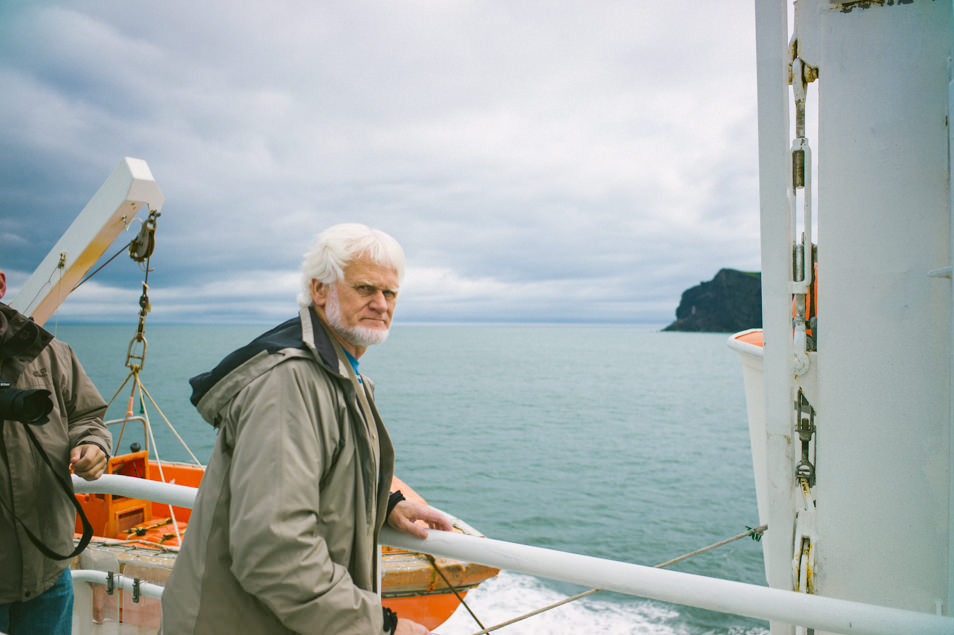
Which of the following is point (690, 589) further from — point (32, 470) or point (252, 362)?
point (32, 470)

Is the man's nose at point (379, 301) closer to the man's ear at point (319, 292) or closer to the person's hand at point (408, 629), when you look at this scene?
the man's ear at point (319, 292)

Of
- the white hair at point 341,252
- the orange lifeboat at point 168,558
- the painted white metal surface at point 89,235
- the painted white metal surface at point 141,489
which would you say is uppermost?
the painted white metal surface at point 89,235

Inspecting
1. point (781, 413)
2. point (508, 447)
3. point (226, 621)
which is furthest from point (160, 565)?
point (508, 447)

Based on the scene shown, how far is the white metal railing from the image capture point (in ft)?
3.92

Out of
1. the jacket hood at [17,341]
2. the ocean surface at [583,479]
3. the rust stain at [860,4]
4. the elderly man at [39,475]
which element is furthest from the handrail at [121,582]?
the ocean surface at [583,479]

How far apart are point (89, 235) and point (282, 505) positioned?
10.4 ft

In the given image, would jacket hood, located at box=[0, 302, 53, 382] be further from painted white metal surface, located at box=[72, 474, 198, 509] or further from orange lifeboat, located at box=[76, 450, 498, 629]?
orange lifeboat, located at box=[76, 450, 498, 629]

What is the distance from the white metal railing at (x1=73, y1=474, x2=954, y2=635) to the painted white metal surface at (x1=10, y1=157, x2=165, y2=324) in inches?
109

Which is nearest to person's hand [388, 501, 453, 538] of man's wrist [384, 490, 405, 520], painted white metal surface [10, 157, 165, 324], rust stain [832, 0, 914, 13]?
man's wrist [384, 490, 405, 520]

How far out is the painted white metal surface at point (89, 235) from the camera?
3373 millimetres

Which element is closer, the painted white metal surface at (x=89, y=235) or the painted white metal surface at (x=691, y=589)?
the painted white metal surface at (x=691, y=589)

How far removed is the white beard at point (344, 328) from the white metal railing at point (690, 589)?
0.52 metres

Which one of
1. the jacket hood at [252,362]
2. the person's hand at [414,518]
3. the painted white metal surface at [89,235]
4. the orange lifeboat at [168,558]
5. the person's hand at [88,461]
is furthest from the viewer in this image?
the orange lifeboat at [168,558]

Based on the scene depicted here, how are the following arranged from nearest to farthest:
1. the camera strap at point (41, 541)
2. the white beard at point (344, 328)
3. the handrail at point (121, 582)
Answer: the white beard at point (344, 328) < the camera strap at point (41, 541) < the handrail at point (121, 582)
